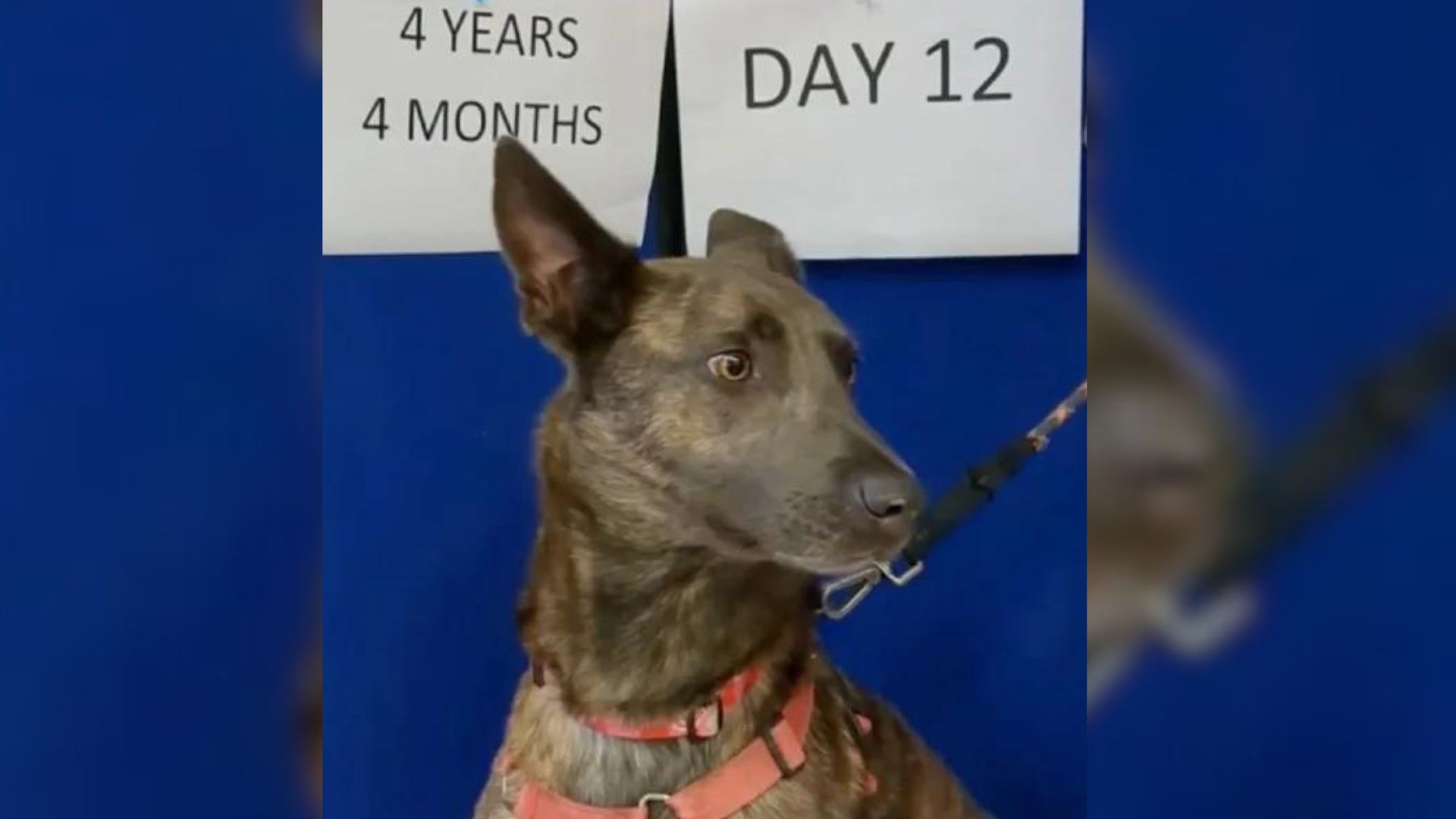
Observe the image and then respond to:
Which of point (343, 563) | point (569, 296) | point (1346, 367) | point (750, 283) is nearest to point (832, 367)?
point (750, 283)

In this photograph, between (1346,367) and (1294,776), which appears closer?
Answer: (1346,367)

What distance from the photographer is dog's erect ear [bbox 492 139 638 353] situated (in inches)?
47.8

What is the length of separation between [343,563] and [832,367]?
2.48ft

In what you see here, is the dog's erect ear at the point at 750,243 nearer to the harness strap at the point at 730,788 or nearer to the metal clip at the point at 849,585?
the metal clip at the point at 849,585

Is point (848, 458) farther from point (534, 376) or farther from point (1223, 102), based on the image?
point (534, 376)

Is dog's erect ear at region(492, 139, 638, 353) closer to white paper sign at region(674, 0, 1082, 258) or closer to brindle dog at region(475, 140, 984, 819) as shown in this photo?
brindle dog at region(475, 140, 984, 819)

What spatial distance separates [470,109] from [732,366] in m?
0.57

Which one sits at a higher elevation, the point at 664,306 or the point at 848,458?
the point at 664,306

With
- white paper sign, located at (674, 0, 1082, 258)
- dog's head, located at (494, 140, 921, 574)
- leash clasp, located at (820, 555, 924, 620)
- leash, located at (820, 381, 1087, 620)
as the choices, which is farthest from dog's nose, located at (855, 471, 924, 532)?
white paper sign, located at (674, 0, 1082, 258)

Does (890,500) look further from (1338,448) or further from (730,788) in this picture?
(1338,448)

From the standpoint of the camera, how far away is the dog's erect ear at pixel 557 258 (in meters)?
1.21

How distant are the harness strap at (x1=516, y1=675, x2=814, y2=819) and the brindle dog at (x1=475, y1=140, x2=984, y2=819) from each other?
0.4 inches

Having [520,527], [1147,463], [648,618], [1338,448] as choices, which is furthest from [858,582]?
Answer: [1338,448]

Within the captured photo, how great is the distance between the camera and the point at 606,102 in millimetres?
1696
